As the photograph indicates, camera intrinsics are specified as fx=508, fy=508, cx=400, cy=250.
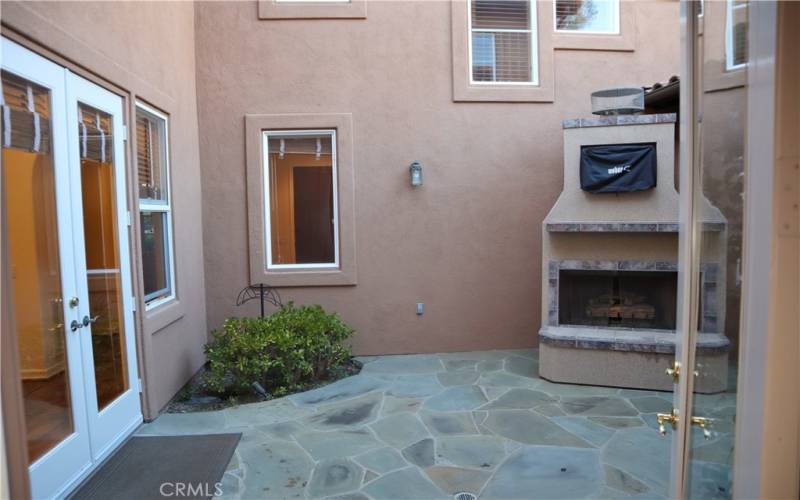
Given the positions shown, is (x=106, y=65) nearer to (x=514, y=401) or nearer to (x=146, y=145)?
(x=146, y=145)

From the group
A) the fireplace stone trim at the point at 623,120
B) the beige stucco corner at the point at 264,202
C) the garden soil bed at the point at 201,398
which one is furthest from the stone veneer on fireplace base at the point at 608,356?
the beige stucco corner at the point at 264,202

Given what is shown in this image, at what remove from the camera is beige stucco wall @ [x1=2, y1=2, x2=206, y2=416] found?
3395mm

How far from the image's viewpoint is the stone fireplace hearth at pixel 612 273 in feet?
16.8

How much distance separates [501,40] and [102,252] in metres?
5.25

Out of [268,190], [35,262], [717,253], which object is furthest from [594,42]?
[35,262]

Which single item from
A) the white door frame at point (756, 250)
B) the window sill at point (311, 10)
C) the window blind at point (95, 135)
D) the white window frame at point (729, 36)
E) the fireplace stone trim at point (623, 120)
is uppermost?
the window sill at point (311, 10)

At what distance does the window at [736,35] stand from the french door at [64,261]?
128 inches

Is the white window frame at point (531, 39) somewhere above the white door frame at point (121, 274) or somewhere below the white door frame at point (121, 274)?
above

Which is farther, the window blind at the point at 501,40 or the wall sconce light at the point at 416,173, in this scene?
the window blind at the point at 501,40

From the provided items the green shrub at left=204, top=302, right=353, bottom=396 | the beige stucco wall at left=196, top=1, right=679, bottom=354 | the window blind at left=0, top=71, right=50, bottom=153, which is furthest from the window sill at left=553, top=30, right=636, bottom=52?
the window blind at left=0, top=71, right=50, bottom=153

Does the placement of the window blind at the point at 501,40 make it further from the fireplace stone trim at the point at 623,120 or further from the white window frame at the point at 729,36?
the white window frame at the point at 729,36

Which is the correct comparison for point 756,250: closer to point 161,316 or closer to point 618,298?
point 618,298

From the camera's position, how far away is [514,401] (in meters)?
4.83

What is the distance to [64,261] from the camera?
3367 mm
